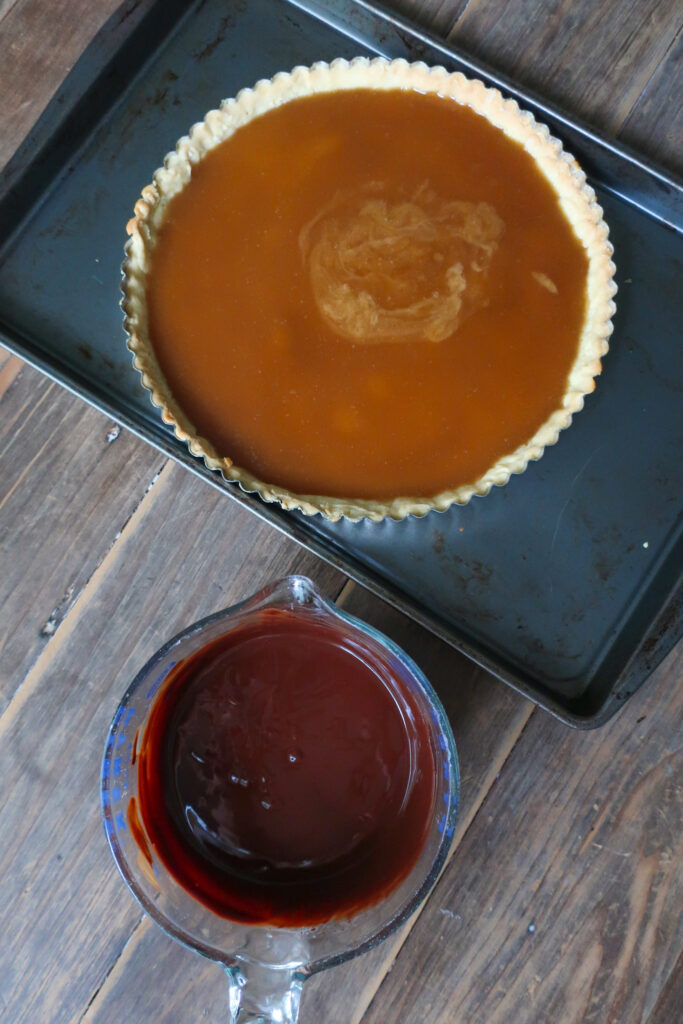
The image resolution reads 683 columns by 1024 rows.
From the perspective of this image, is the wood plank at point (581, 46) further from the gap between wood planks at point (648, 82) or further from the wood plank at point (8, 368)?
the wood plank at point (8, 368)

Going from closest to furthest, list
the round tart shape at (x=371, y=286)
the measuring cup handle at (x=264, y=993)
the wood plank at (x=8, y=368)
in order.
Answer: the measuring cup handle at (x=264, y=993) < the round tart shape at (x=371, y=286) < the wood plank at (x=8, y=368)

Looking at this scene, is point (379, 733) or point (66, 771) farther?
point (66, 771)

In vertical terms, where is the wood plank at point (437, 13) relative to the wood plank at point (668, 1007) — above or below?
above

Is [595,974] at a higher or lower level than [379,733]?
lower

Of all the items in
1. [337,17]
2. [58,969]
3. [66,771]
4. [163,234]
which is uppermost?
[337,17]

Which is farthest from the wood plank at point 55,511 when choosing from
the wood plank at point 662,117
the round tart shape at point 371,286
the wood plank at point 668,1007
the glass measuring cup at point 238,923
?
the wood plank at point 668,1007

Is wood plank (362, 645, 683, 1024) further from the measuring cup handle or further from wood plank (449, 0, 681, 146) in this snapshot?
wood plank (449, 0, 681, 146)

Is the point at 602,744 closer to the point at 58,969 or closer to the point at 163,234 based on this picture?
the point at 58,969

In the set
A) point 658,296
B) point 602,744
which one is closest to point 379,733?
point 602,744
